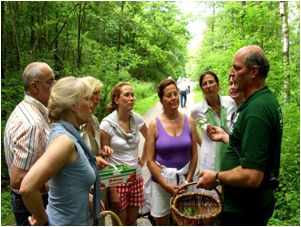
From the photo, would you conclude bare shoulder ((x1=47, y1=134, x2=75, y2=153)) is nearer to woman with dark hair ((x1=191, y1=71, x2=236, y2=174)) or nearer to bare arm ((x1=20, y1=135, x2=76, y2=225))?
bare arm ((x1=20, y1=135, x2=76, y2=225))

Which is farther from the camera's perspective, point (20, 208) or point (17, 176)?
point (20, 208)

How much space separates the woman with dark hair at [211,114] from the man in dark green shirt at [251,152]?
1302mm

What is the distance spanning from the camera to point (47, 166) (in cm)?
199

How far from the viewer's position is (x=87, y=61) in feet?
38.7

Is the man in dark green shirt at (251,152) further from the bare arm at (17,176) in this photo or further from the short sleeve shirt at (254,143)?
the bare arm at (17,176)

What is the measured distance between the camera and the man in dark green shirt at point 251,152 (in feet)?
7.50

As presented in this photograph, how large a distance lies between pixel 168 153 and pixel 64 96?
1821 millimetres

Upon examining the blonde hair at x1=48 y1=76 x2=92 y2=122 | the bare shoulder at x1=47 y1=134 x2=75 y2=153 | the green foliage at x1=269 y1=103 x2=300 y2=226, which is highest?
the blonde hair at x1=48 y1=76 x2=92 y2=122

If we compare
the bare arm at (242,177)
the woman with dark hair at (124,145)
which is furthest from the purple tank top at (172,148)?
the bare arm at (242,177)

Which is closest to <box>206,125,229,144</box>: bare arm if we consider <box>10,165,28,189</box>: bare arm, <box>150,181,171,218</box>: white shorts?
<box>150,181,171,218</box>: white shorts

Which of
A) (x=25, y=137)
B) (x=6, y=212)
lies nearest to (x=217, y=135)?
(x=25, y=137)

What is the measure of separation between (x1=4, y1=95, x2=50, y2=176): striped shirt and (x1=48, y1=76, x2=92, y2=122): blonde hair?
0.41 meters

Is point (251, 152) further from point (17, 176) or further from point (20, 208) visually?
point (20, 208)

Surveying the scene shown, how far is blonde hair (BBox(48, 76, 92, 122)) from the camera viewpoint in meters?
2.26
